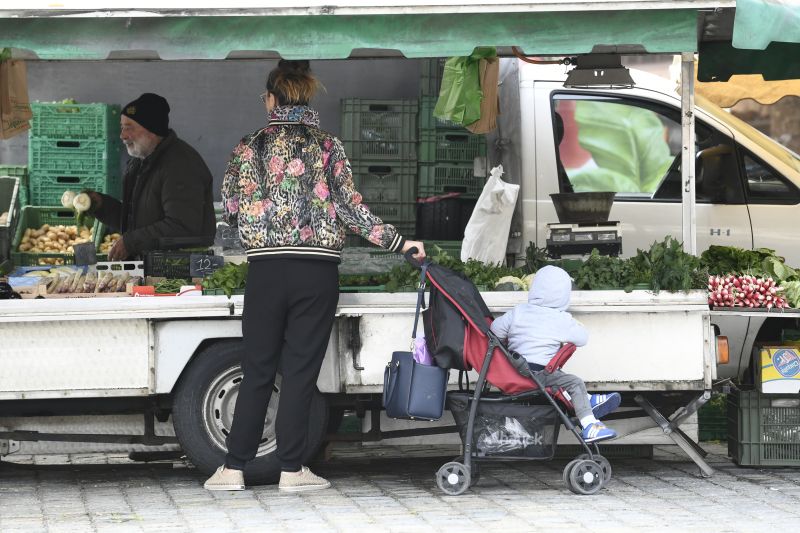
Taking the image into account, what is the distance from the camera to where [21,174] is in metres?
11.7

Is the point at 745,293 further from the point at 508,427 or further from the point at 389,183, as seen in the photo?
the point at 389,183

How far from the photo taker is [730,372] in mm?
8953

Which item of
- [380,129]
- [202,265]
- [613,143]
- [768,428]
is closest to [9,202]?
[380,129]

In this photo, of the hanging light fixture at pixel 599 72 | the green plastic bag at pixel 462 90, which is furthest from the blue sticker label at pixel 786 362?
the green plastic bag at pixel 462 90

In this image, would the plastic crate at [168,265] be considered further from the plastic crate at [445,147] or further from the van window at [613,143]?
the plastic crate at [445,147]

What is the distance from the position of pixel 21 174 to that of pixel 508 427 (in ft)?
20.9

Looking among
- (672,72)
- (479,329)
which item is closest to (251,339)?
(479,329)

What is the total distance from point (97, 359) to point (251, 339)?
86cm

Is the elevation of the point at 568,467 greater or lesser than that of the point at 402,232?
lesser

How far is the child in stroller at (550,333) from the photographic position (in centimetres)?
687

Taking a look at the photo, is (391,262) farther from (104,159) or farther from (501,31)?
(104,159)

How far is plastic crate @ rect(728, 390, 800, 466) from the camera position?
7.95 meters

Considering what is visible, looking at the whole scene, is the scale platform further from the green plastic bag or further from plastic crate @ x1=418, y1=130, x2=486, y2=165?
plastic crate @ x1=418, y1=130, x2=486, y2=165

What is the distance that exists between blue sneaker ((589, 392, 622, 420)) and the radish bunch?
1.04 meters
